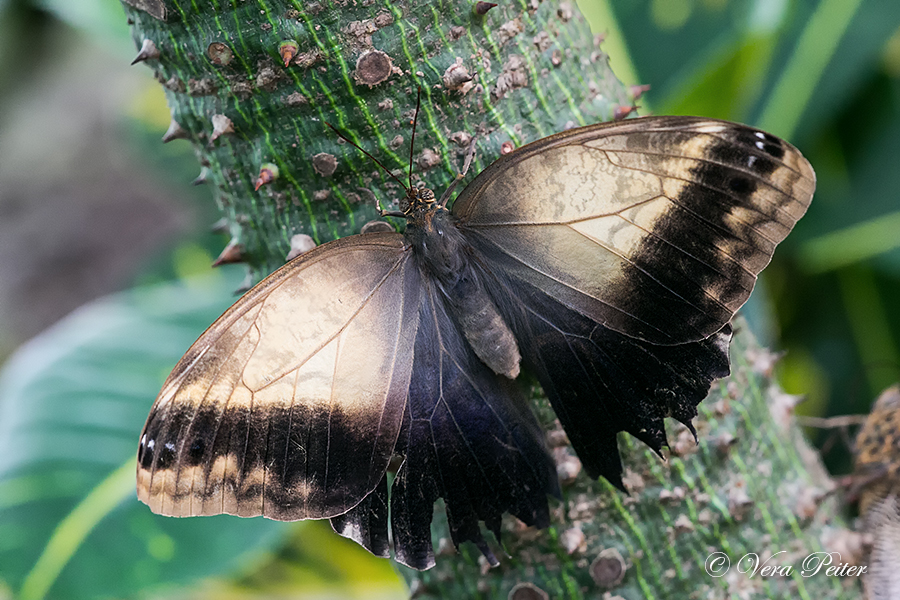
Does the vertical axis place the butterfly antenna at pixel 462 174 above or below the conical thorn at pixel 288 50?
below

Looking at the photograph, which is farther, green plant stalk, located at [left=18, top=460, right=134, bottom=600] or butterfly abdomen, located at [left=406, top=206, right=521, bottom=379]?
green plant stalk, located at [left=18, top=460, right=134, bottom=600]

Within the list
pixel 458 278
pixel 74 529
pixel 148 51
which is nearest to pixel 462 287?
pixel 458 278

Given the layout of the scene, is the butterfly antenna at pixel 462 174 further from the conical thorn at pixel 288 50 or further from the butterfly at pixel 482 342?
the conical thorn at pixel 288 50

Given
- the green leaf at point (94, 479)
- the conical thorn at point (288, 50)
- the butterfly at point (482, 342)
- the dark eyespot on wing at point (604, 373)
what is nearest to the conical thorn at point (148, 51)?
the conical thorn at point (288, 50)

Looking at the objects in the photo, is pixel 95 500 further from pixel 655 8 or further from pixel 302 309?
pixel 655 8

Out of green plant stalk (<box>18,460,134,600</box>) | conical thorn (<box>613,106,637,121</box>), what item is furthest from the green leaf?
conical thorn (<box>613,106,637,121</box>)

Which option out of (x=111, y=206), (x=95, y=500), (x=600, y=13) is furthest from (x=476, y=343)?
(x=111, y=206)

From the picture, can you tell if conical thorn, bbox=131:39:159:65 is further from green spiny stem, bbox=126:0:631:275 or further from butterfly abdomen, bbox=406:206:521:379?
butterfly abdomen, bbox=406:206:521:379
